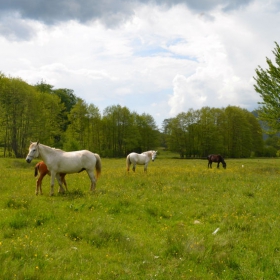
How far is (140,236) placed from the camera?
7559 millimetres

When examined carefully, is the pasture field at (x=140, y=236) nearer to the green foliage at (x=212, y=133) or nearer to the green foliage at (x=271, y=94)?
the green foliage at (x=271, y=94)

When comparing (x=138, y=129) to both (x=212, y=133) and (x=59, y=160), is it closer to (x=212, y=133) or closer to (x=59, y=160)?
(x=212, y=133)

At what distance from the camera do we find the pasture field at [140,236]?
5.57 metres

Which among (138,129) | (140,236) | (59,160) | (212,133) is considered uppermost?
(138,129)

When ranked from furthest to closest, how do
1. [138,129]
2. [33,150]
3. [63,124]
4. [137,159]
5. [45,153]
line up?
[138,129] → [63,124] → [137,159] → [45,153] → [33,150]

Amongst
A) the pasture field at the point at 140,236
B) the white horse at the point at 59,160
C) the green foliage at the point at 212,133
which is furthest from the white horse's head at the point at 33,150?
the green foliage at the point at 212,133

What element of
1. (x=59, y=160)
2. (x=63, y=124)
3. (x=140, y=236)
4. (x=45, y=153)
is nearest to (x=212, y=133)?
(x=63, y=124)

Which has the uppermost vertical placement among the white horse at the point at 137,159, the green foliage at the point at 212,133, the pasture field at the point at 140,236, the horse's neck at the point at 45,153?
the green foliage at the point at 212,133

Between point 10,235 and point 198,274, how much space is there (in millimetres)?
4990

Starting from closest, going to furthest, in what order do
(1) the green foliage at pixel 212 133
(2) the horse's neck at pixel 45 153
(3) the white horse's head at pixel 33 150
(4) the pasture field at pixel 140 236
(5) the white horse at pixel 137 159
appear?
(4) the pasture field at pixel 140 236, (3) the white horse's head at pixel 33 150, (2) the horse's neck at pixel 45 153, (5) the white horse at pixel 137 159, (1) the green foliage at pixel 212 133

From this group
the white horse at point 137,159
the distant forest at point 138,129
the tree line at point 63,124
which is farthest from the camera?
the distant forest at point 138,129

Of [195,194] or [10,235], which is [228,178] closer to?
[195,194]

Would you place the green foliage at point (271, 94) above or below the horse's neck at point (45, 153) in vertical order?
above

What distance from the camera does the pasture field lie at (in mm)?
5570
